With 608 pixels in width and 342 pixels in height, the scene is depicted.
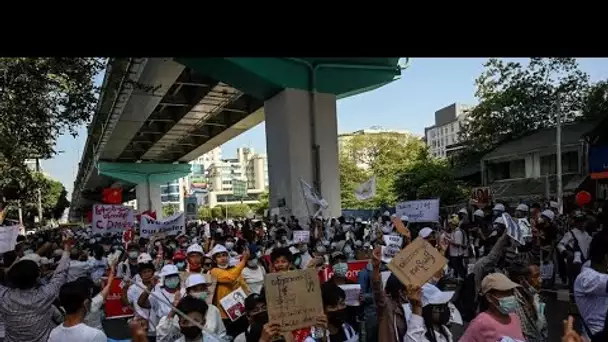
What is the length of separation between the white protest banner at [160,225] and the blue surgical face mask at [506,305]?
1083 centimetres

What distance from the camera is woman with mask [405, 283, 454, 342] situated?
4039 mm

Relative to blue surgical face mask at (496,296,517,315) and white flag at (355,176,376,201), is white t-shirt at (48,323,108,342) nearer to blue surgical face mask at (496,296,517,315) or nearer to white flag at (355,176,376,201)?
blue surgical face mask at (496,296,517,315)

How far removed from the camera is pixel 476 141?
38.3 m

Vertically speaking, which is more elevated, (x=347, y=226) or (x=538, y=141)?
(x=538, y=141)

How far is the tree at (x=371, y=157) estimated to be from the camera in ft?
207

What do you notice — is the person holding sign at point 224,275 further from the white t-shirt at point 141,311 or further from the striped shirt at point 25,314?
Result: the striped shirt at point 25,314

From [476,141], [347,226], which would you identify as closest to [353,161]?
[476,141]

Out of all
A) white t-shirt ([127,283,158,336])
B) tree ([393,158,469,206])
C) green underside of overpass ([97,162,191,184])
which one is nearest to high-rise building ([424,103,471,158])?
green underside of overpass ([97,162,191,184])

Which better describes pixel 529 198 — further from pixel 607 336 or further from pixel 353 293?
pixel 607 336

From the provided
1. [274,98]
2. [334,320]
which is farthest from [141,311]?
[274,98]

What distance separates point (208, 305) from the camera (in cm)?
491

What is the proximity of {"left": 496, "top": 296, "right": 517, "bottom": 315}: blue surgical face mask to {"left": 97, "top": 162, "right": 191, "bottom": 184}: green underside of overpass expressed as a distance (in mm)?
45674

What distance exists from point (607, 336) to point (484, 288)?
1.00 meters

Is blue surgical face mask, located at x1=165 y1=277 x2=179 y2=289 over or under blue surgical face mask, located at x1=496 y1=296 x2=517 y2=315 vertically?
under
